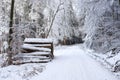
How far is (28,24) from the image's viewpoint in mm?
14062

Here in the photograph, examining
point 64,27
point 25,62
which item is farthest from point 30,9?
point 25,62

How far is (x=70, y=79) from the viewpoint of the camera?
9188 mm

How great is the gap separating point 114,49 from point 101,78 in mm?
5589

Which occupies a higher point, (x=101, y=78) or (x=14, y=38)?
(x=14, y=38)

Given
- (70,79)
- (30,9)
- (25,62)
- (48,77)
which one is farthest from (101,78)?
(30,9)

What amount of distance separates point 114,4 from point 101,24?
5.86ft

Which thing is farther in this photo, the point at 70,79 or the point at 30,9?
the point at 30,9

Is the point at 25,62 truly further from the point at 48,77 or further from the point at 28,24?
the point at 48,77

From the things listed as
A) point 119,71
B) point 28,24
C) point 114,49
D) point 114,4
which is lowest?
point 119,71

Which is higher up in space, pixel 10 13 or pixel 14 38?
pixel 10 13

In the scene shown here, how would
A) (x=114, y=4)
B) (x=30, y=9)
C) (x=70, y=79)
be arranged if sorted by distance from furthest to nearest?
(x=30, y=9)
(x=114, y=4)
(x=70, y=79)

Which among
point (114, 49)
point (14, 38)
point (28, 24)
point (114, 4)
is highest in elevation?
point (114, 4)

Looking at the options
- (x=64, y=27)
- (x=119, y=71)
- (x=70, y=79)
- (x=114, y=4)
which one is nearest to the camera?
(x=70, y=79)

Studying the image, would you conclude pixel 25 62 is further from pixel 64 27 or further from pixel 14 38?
pixel 64 27
